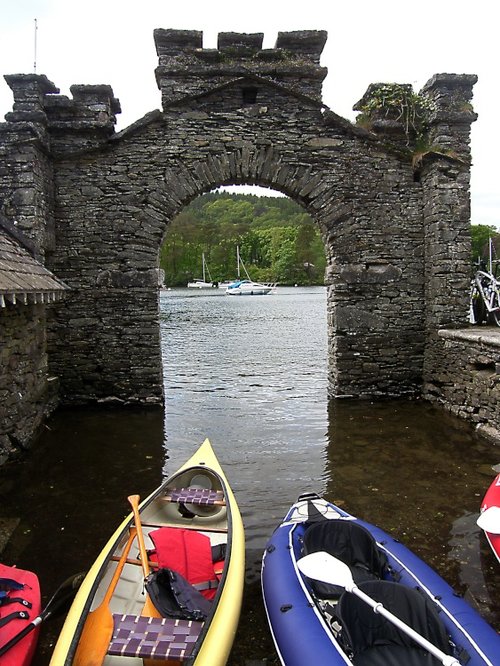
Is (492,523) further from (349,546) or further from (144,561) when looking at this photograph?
(144,561)

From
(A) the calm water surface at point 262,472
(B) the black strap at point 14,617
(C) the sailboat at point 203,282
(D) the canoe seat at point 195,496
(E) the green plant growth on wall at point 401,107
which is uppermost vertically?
(E) the green plant growth on wall at point 401,107

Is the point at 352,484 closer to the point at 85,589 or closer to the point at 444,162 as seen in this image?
the point at 85,589

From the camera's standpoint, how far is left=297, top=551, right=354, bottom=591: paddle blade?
9.80 feet

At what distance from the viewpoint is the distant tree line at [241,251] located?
229 feet

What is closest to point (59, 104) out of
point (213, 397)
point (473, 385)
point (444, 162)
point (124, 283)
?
point (124, 283)

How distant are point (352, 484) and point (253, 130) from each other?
605 cm

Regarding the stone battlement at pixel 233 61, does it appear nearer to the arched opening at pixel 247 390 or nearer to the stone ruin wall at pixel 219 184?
the stone ruin wall at pixel 219 184

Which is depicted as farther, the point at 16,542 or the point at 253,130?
the point at 253,130

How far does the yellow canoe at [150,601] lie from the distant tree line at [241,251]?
2489 inches

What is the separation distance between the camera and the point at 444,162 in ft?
Result: 27.9

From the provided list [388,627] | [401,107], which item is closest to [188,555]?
[388,627]

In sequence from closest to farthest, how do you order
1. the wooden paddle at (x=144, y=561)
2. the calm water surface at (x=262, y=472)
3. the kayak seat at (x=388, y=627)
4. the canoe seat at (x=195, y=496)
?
1. the kayak seat at (x=388, y=627)
2. the wooden paddle at (x=144, y=561)
3. the calm water surface at (x=262, y=472)
4. the canoe seat at (x=195, y=496)

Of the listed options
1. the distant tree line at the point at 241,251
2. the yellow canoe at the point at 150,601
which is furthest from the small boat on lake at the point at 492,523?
the distant tree line at the point at 241,251

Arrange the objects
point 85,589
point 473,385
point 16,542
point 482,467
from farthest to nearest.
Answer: point 473,385, point 482,467, point 16,542, point 85,589
